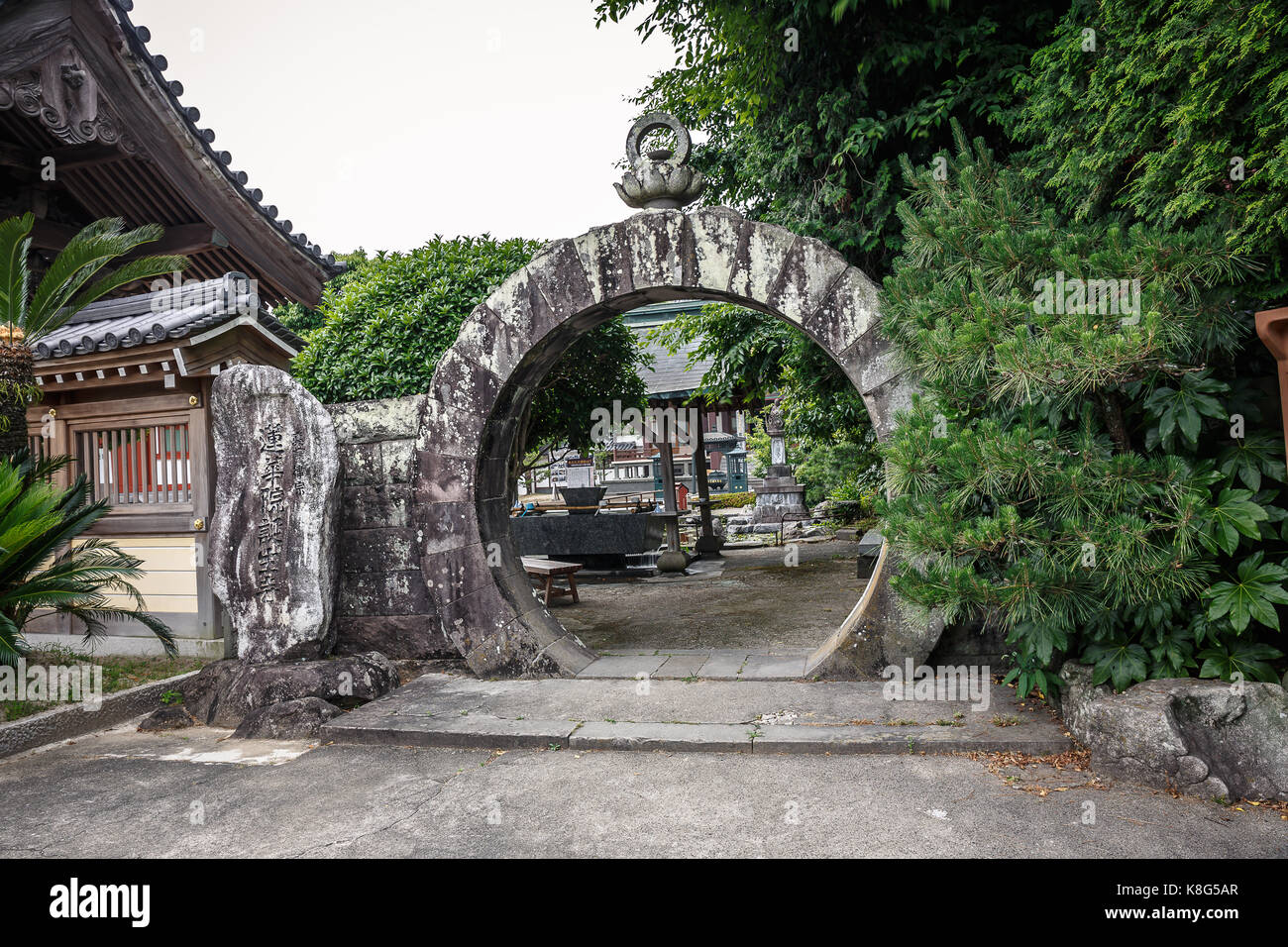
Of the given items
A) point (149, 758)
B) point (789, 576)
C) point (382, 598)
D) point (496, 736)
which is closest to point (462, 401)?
point (382, 598)

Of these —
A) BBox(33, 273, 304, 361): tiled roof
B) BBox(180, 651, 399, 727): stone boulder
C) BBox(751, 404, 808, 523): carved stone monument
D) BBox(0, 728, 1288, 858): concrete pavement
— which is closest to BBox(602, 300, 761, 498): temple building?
BBox(751, 404, 808, 523): carved stone monument

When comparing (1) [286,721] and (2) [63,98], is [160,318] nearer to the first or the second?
(2) [63,98]

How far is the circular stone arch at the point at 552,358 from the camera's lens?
4.74 meters

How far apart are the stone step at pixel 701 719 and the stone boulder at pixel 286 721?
0.12 meters

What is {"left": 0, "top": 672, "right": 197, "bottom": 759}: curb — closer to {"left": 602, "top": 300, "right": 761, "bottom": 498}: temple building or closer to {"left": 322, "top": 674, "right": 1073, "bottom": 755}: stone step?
{"left": 322, "top": 674, "right": 1073, "bottom": 755}: stone step

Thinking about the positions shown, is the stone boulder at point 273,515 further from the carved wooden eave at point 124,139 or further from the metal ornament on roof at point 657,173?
the carved wooden eave at point 124,139

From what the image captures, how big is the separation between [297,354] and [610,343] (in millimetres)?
3834

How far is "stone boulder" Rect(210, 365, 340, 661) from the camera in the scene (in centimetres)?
519

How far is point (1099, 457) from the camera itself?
340cm

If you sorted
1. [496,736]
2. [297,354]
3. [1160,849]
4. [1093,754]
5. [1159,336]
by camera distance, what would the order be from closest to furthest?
[1160,849] → [1159,336] → [1093,754] → [496,736] → [297,354]

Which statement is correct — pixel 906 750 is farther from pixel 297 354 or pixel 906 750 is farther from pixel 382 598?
pixel 297 354

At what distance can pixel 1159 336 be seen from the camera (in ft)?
9.78

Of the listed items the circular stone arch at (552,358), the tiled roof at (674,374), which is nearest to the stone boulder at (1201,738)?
the circular stone arch at (552,358)

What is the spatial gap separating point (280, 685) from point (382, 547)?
119 cm
